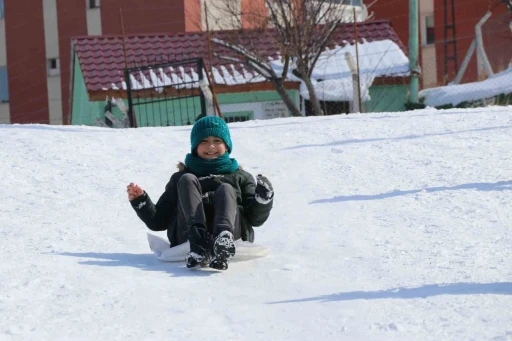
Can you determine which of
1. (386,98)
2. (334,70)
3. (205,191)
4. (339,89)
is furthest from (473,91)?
(205,191)

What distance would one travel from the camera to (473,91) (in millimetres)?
19109

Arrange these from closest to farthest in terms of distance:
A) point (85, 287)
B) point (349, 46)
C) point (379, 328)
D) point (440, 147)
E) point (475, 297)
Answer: point (379, 328)
point (475, 297)
point (85, 287)
point (440, 147)
point (349, 46)

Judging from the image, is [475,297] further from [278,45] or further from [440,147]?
[278,45]

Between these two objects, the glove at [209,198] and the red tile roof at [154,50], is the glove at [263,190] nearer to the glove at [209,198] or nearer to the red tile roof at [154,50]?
the glove at [209,198]

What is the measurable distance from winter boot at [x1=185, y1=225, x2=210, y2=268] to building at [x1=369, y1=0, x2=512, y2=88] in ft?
71.8

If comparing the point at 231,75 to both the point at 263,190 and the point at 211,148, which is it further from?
the point at 263,190

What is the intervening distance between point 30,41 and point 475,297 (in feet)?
98.0

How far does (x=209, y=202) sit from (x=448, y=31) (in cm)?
2608

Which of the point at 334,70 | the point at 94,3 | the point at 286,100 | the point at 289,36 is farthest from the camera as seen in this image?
the point at 94,3

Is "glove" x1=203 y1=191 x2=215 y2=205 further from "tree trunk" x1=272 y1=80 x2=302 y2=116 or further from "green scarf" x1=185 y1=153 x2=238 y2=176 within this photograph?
"tree trunk" x1=272 y1=80 x2=302 y2=116

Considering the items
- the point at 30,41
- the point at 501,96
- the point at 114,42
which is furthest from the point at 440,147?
the point at 30,41

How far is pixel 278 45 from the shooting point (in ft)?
64.6

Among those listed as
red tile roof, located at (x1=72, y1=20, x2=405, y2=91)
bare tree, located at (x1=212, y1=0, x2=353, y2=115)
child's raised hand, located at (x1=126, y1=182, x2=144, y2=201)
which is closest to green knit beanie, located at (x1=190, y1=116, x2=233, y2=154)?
child's raised hand, located at (x1=126, y1=182, x2=144, y2=201)

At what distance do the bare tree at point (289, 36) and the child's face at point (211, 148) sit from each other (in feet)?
44.2
